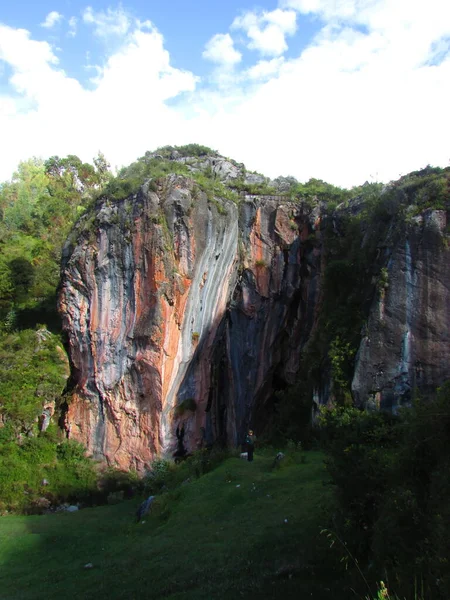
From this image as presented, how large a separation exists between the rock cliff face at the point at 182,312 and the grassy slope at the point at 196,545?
5152 mm

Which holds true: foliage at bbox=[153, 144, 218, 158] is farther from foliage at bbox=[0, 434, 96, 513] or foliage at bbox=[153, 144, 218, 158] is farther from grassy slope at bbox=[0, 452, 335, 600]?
grassy slope at bbox=[0, 452, 335, 600]

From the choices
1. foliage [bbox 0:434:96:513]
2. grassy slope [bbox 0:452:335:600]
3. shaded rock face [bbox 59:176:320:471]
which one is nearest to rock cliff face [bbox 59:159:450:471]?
shaded rock face [bbox 59:176:320:471]

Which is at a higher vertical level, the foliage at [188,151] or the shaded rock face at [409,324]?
the foliage at [188,151]

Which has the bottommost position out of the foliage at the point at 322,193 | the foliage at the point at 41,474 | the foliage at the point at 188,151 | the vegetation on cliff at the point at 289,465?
the foliage at the point at 41,474

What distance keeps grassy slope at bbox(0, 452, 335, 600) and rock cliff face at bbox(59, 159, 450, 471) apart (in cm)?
515

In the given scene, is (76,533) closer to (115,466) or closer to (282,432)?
(115,466)

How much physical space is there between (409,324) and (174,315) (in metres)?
8.51

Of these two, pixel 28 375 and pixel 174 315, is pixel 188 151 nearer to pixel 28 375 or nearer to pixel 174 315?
pixel 174 315

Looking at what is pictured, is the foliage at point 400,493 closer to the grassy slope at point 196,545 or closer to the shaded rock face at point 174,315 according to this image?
the grassy slope at point 196,545

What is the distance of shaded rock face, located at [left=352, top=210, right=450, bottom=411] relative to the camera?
11.2 meters

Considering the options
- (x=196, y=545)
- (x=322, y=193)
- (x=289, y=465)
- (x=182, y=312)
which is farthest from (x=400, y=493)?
(x=322, y=193)

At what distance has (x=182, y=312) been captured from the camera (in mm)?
17469

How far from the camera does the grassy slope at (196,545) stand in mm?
6312

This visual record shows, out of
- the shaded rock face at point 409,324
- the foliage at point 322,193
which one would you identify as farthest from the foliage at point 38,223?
the shaded rock face at point 409,324
